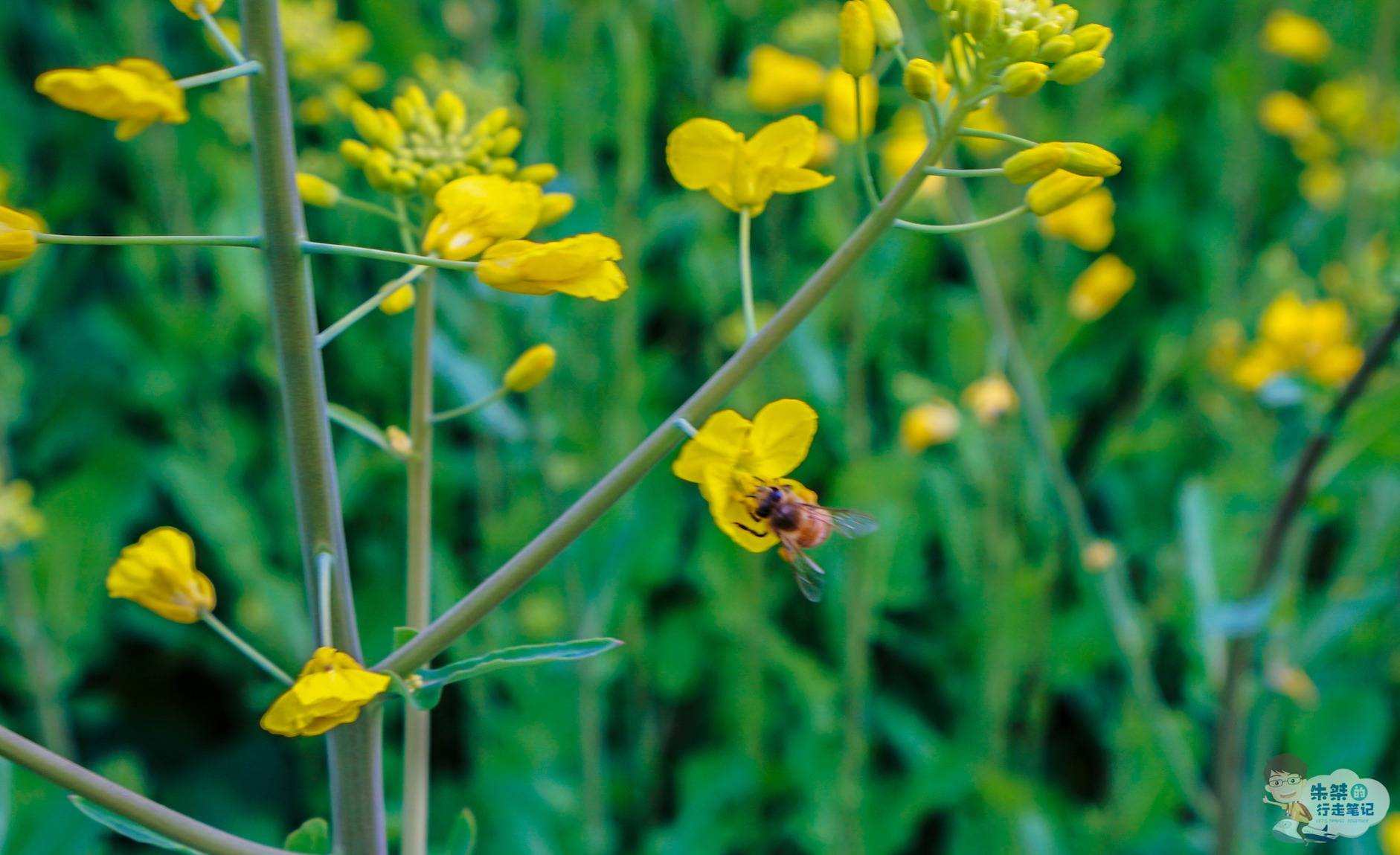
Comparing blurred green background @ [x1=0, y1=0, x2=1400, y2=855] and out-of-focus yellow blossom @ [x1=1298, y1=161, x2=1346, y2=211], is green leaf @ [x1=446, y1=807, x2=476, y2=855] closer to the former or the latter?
blurred green background @ [x1=0, y1=0, x2=1400, y2=855]

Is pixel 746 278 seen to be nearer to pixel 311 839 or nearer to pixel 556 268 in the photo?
pixel 556 268

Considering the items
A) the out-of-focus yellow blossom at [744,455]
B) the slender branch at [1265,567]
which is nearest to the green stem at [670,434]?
the out-of-focus yellow blossom at [744,455]

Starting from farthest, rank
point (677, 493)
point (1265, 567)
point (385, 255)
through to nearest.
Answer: point (677, 493) → point (1265, 567) → point (385, 255)

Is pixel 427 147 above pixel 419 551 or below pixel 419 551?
above

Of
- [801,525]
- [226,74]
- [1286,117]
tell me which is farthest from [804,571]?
[1286,117]

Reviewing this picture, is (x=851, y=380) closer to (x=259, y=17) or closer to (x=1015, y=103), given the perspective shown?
(x=1015, y=103)

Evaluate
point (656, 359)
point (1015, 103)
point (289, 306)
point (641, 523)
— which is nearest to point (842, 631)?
point (641, 523)
